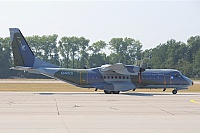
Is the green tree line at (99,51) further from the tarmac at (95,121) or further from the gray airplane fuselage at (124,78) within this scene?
the tarmac at (95,121)

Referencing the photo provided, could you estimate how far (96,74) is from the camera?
38.2 metres

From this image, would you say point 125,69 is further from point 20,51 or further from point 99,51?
point 99,51

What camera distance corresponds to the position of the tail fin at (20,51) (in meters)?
37.2

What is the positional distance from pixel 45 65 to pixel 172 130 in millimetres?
25206

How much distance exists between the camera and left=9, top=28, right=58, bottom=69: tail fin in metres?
37.2

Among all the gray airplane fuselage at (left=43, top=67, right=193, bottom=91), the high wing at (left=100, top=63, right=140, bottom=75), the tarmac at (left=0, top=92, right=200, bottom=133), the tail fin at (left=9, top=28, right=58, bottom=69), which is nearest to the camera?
the tarmac at (left=0, top=92, right=200, bottom=133)

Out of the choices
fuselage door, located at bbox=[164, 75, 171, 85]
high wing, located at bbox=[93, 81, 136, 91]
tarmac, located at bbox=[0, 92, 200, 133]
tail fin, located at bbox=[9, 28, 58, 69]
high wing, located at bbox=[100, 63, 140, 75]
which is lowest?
tarmac, located at bbox=[0, 92, 200, 133]

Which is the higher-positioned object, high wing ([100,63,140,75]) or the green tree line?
the green tree line

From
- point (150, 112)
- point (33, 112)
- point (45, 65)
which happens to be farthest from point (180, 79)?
point (33, 112)

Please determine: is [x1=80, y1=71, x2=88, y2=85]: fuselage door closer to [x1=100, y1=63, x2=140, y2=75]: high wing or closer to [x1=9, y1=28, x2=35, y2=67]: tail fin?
[x1=100, y1=63, x2=140, y2=75]: high wing

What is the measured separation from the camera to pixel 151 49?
150000mm

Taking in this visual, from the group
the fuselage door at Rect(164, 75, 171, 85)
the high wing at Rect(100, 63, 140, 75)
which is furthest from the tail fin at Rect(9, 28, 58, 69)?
the fuselage door at Rect(164, 75, 171, 85)

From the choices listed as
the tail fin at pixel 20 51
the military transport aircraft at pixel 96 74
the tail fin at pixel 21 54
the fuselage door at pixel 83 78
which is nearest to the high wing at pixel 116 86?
the military transport aircraft at pixel 96 74

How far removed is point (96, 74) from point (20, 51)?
737cm
